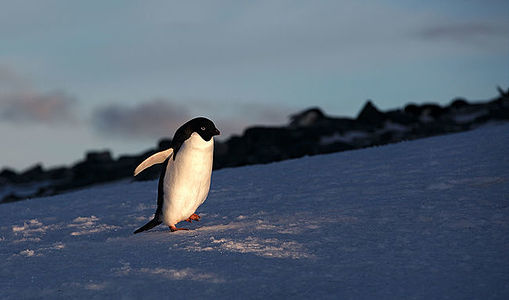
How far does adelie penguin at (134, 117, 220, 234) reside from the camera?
556cm

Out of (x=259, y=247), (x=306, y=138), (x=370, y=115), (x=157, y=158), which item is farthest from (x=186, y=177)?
(x=370, y=115)

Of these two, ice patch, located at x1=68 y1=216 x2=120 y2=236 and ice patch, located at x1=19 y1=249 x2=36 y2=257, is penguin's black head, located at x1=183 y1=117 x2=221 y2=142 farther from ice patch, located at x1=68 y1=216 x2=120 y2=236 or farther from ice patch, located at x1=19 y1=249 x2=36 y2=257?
ice patch, located at x1=19 y1=249 x2=36 y2=257

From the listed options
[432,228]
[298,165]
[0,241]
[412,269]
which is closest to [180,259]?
[412,269]

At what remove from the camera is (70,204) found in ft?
28.3

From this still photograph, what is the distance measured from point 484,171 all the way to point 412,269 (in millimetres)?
3393

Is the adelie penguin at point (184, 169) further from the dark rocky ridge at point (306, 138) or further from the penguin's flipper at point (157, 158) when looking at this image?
the dark rocky ridge at point (306, 138)

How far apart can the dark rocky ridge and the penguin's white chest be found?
15.6 m

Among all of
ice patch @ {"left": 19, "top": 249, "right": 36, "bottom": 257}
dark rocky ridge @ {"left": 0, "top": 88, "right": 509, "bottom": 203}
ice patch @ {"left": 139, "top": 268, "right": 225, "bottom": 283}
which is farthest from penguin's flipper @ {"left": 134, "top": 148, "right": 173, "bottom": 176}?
dark rocky ridge @ {"left": 0, "top": 88, "right": 509, "bottom": 203}

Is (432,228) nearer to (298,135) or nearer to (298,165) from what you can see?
(298,165)

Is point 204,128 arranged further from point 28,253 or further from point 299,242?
point 28,253

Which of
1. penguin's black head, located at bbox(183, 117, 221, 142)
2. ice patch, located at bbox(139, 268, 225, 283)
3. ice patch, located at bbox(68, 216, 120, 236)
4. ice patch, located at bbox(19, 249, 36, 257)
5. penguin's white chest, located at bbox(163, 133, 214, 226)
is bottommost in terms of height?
ice patch, located at bbox(139, 268, 225, 283)

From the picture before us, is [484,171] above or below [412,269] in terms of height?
above

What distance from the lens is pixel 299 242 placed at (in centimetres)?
479

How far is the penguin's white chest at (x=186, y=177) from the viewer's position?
557cm
